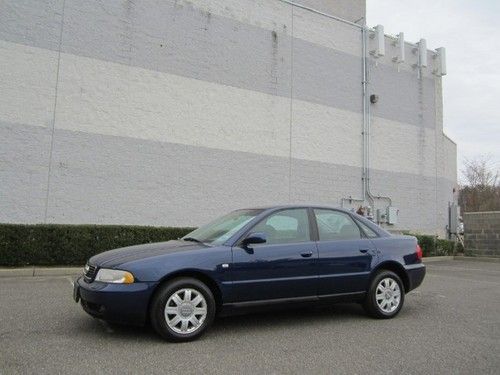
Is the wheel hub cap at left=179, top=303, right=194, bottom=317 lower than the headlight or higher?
lower

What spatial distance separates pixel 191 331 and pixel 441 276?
27.8 ft

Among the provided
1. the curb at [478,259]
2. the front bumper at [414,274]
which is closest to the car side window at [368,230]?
the front bumper at [414,274]

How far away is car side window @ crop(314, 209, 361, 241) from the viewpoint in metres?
6.31

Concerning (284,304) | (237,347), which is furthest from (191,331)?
(284,304)

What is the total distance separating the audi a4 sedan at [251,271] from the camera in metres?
5.09

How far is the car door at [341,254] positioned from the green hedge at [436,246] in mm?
11473

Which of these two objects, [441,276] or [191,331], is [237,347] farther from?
[441,276]

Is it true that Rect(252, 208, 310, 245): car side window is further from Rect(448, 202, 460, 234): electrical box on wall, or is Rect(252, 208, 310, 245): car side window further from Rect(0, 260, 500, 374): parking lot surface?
Rect(448, 202, 460, 234): electrical box on wall

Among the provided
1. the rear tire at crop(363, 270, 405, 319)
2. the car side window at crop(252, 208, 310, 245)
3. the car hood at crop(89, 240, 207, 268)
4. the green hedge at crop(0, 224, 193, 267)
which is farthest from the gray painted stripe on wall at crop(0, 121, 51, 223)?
the rear tire at crop(363, 270, 405, 319)

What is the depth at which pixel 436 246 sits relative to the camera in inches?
709

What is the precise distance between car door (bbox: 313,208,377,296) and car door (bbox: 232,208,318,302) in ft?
0.51

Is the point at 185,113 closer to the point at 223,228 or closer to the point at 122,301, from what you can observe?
the point at 223,228

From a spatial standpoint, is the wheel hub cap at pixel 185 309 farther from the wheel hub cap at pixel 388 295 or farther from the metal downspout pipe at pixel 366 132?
the metal downspout pipe at pixel 366 132

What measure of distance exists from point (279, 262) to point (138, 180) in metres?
8.94
